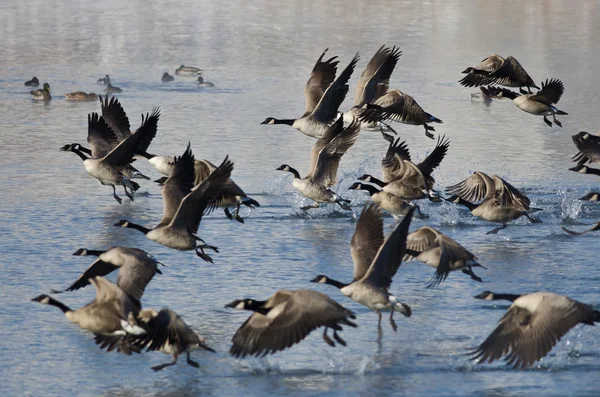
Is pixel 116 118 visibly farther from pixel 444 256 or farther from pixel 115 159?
pixel 444 256

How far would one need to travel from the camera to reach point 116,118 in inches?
545

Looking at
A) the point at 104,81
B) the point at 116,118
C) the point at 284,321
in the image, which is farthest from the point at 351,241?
the point at 104,81

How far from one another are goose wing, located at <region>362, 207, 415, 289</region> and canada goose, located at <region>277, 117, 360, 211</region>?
13.2ft

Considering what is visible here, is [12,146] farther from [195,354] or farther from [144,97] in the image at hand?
[195,354]

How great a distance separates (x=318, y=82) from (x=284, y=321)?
683 centimetres

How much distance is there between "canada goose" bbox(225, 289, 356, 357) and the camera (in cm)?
775

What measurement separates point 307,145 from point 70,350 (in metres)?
8.91

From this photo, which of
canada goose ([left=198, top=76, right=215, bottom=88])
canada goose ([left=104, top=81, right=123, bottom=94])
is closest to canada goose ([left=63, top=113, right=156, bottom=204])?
canada goose ([left=104, top=81, right=123, bottom=94])

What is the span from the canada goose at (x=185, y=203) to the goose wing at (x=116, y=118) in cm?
351

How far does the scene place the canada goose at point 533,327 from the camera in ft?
25.2

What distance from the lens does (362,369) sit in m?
8.07

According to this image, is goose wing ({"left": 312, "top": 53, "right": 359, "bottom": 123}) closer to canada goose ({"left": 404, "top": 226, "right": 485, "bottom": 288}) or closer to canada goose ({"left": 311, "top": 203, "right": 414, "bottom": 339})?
canada goose ({"left": 404, "top": 226, "right": 485, "bottom": 288})

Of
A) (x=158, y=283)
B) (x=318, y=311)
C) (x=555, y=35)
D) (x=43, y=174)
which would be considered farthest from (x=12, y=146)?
(x=555, y=35)

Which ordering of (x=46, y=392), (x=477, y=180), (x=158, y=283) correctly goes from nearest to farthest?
(x=46, y=392) < (x=158, y=283) < (x=477, y=180)
